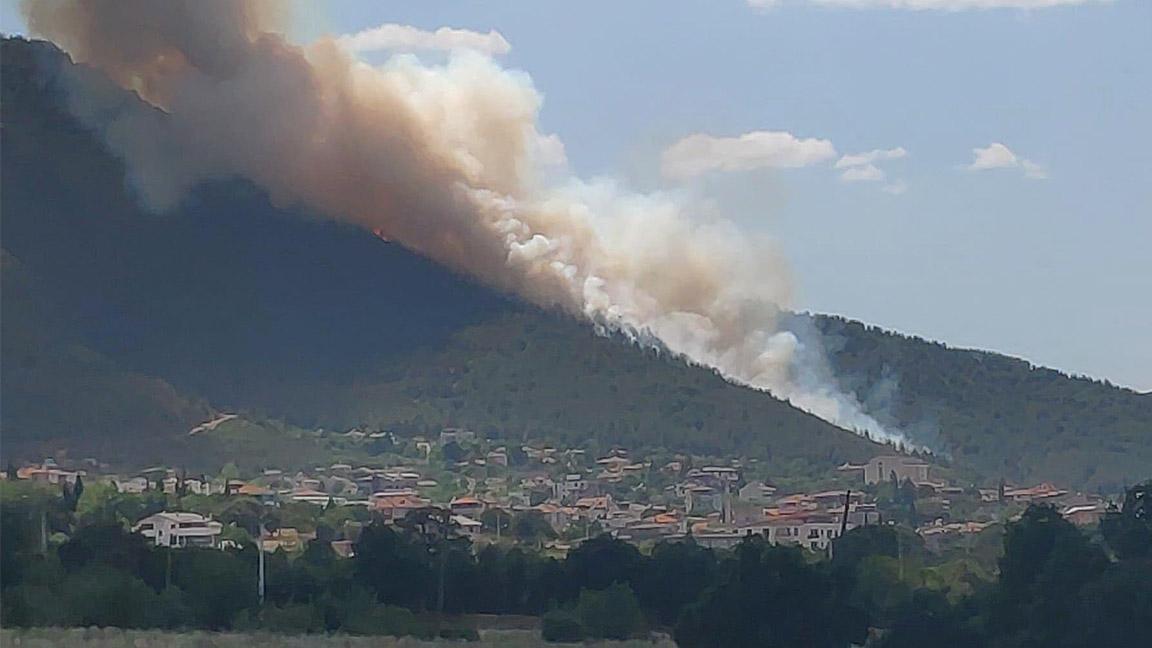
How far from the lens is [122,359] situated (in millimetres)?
81938

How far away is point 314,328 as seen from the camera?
9556 cm

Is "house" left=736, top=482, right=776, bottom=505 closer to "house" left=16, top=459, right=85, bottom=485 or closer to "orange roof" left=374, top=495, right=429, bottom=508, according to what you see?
"orange roof" left=374, top=495, right=429, bottom=508

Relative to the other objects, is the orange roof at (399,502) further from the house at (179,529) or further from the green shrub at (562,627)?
the green shrub at (562,627)

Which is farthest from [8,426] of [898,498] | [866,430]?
[866,430]

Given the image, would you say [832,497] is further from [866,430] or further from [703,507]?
[866,430]

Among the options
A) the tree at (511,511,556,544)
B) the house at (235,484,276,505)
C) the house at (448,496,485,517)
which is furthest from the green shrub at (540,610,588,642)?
the house at (448,496,485,517)

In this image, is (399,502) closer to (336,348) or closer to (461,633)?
(336,348)

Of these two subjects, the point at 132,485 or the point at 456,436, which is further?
the point at 456,436

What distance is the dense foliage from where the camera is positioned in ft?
117

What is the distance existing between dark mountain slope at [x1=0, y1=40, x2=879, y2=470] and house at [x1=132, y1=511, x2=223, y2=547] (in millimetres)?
24445

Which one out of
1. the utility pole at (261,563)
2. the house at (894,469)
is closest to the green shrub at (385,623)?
the utility pole at (261,563)

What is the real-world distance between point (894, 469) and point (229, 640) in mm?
62865

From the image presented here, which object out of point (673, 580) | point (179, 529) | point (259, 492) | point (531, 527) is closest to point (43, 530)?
point (673, 580)

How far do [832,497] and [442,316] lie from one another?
20.6m
